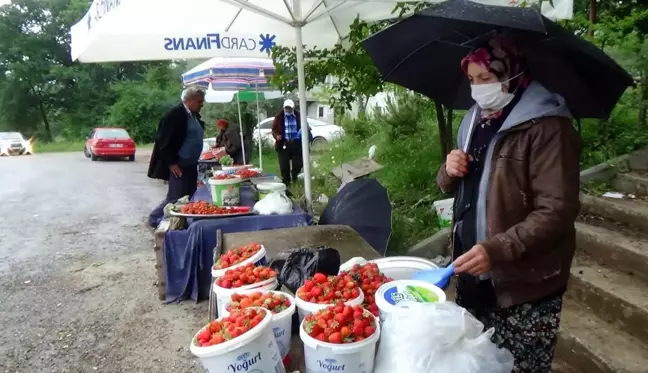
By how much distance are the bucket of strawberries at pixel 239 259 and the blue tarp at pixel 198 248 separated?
5.89 ft

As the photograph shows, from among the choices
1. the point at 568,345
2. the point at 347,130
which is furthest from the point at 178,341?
the point at 347,130

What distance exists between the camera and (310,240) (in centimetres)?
396

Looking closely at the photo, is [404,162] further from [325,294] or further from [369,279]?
[325,294]

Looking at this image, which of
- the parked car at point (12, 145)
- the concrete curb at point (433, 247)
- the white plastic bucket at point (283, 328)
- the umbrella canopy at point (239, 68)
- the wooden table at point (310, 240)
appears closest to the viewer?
the white plastic bucket at point (283, 328)

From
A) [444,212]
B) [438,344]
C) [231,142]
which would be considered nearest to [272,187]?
[444,212]

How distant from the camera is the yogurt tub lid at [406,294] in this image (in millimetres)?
1776

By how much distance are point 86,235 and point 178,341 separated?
4.32 m

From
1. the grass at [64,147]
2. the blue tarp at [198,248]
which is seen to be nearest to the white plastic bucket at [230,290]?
the blue tarp at [198,248]

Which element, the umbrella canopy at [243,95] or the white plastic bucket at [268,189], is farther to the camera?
the umbrella canopy at [243,95]

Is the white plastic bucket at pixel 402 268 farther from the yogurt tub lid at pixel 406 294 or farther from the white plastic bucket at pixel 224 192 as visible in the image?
the white plastic bucket at pixel 224 192

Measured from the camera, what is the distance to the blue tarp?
14.7 feet

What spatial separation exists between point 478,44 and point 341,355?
1.42m

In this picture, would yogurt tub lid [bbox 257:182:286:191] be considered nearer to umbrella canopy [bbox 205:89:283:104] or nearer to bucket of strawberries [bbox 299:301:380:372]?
bucket of strawberries [bbox 299:301:380:372]

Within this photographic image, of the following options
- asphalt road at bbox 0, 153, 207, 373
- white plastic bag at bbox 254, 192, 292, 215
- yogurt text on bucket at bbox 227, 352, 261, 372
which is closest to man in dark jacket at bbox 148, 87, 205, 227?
asphalt road at bbox 0, 153, 207, 373
